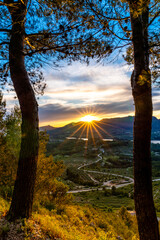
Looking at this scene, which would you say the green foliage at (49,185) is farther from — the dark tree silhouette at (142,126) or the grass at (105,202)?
the grass at (105,202)

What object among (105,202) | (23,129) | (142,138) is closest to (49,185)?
(23,129)

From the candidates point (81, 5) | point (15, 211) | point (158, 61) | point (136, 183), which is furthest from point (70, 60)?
point (15, 211)

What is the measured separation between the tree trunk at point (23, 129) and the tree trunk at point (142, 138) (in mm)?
2388

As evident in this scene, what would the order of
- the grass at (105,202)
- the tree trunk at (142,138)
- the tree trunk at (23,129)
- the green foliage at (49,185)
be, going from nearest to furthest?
the tree trunk at (142,138) < the tree trunk at (23,129) < the green foliage at (49,185) < the grass at (105,202)

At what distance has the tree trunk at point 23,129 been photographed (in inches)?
Answer: 141

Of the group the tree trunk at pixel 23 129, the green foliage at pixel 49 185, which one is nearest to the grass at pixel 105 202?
the green foliage at pixel 49 185

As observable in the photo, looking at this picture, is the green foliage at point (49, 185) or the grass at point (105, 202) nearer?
the green foliage at point (49, 185)

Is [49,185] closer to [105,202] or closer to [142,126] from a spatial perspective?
[142,126]

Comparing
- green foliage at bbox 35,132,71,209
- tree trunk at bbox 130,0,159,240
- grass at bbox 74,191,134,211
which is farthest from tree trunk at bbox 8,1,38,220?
grass at bbox 74,191,134,211

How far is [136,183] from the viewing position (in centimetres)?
284

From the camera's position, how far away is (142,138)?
114 inches

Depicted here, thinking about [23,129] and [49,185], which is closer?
[23,129]

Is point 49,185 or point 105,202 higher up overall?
point 49,185

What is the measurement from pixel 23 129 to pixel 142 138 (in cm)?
277
